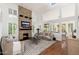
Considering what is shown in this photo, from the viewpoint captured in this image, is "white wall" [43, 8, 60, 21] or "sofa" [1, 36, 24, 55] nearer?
"sofa" [1, 36, 24, 55]

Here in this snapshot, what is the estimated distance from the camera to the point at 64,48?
1.95 metres

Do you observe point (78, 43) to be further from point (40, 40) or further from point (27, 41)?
point (27, 41)

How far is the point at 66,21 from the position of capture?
76.4 inches

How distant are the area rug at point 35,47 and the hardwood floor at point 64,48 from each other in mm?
59

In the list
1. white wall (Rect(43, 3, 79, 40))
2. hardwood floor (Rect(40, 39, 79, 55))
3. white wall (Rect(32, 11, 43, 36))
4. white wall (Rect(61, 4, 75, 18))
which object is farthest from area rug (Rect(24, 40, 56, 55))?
white wall (Rect(61, 4, 75, 18))

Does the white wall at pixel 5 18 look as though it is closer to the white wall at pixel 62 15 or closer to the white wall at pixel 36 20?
the white wall at pixel 36 20

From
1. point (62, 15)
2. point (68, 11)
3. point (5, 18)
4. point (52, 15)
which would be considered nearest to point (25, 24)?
point (5, 18)

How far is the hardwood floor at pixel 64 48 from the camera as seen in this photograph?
1.94m

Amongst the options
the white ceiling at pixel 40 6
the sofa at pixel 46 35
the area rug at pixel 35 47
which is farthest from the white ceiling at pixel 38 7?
the area rug at pixel 35 47

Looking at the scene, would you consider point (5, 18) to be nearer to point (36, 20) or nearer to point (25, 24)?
point (25, 24)

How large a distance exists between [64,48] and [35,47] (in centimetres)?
48

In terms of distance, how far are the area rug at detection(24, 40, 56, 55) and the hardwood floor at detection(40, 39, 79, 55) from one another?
59 millimetres

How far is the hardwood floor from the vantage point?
1939 mm

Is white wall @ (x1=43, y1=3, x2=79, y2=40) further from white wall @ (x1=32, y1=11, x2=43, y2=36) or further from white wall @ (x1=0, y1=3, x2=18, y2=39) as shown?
white wall @ (x1=0, y1=3, x2=18, y2=39)
